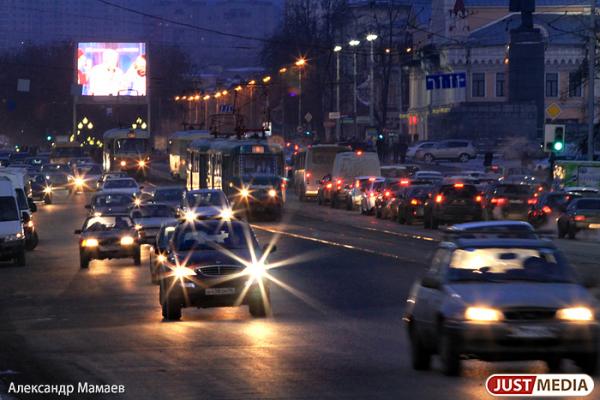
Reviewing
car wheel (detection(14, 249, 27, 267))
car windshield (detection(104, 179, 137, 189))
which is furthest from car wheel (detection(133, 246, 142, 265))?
car windshield (detection(104, 179, 137, 189))

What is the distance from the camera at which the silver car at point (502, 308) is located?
13.3 metres

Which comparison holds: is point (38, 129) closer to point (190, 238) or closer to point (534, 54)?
point (534, 54)

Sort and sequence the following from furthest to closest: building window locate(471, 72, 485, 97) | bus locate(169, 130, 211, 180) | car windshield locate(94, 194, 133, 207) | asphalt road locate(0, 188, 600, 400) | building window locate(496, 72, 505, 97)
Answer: building window locate(471, 72, 485, 97) → building window locate(496, 72, 505, 97) → bus locate(169, 130, 211, 180) → car windshield locate(94, 194, 133, 207) → asphalt road locate(0, 188, 600, 400)

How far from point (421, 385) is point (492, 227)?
4.04 meters

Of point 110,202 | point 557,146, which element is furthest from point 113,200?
point 557,146

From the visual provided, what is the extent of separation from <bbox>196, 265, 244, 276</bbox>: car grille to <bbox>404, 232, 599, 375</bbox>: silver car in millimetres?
6538

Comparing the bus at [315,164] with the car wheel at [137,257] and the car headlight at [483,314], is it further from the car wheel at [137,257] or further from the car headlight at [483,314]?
the car headlight at [483,314]

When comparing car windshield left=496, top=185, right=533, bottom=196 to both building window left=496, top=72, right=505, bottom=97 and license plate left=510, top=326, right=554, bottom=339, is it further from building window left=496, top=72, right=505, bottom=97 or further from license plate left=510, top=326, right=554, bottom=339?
building window left=496, top=72, right=505, bottom=97

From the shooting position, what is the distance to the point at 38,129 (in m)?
162

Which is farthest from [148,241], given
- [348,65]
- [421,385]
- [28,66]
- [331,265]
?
[28,66]

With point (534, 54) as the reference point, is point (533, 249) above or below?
below

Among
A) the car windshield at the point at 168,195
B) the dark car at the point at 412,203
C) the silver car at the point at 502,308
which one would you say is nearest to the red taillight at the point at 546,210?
the dark car at the point at 412,203

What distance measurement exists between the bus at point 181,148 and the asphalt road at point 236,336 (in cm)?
4390

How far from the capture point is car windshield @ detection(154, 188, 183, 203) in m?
50.0
